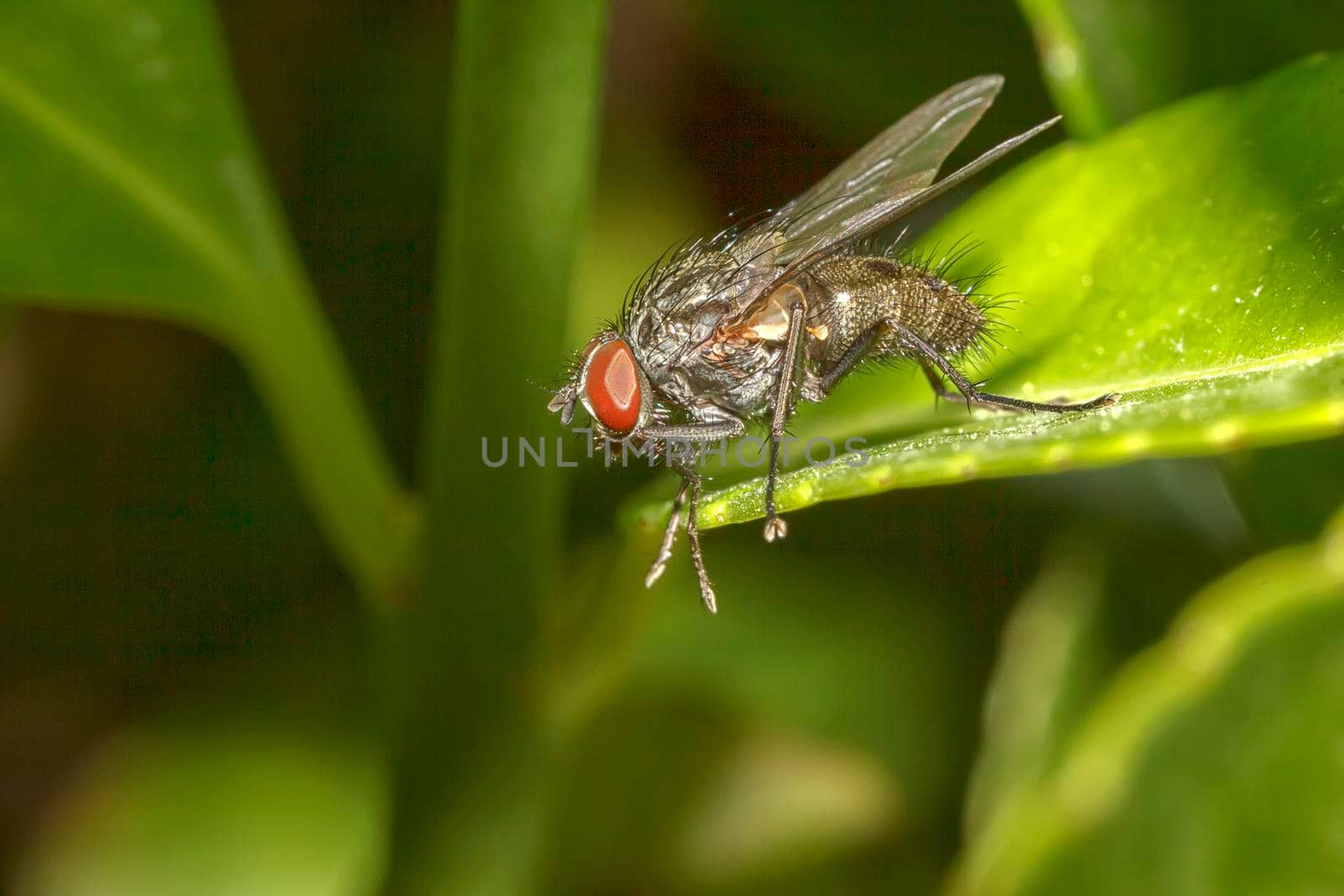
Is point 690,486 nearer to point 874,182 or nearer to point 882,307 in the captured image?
point 882,307

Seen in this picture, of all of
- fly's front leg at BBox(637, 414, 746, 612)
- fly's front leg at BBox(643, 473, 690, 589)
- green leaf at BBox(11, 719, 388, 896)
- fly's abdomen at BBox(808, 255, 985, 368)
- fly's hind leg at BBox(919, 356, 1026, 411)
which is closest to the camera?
fly's front leg at BBox(643, 473, 690, 589)

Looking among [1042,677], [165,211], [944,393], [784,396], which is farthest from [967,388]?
[165,211]

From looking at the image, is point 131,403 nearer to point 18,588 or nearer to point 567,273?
point 18,588

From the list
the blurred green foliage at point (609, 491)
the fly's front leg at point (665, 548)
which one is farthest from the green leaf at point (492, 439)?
the fly's front leg at point (665, 548)

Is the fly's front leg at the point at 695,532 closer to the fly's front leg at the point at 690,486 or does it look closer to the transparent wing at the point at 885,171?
the fly's front leg at the point at 690,486

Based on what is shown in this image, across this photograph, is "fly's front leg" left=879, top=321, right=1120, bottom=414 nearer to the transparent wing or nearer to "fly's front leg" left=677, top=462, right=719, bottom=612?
the transparent wing

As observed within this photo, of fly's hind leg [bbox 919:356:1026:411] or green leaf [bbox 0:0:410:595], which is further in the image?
fly's hind leg [bbox 919:356:1026:411]

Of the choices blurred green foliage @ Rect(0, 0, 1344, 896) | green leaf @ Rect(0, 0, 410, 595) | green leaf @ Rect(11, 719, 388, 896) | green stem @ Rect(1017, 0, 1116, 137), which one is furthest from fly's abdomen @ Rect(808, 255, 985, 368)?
green leaf @ Rect(11, 719, 388, 896)

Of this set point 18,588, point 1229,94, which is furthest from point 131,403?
point 1229,94
